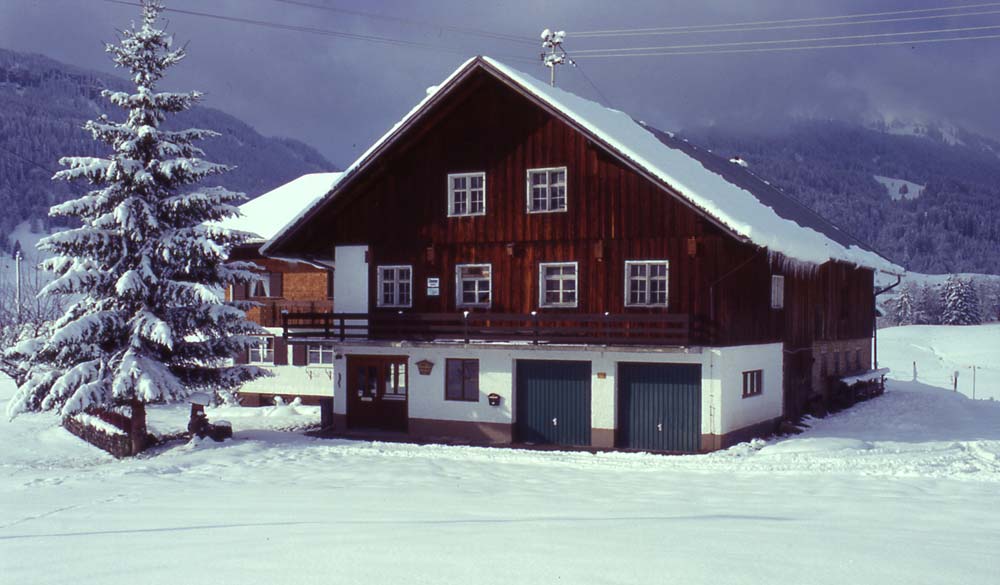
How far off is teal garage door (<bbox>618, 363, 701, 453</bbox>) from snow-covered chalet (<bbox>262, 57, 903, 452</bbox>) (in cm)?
5

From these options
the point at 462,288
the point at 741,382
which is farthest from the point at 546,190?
the point at 741,382

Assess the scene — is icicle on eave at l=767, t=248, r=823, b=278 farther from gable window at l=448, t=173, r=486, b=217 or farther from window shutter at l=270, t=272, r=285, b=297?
window shutter at l=270, t=272, r=285, b=297

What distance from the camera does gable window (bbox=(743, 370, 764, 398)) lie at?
2558cm

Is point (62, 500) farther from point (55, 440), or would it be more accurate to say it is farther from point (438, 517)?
point (55, 440)

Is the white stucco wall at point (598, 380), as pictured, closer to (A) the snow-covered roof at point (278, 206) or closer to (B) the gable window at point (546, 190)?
(B) the gable window at point (546, 190)

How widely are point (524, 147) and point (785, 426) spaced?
11209 mm

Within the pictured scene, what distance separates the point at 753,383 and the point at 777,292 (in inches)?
137

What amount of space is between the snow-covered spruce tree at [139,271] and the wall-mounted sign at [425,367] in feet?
15.7

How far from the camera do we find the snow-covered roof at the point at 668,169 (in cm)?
2356

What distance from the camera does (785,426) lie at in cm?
2738

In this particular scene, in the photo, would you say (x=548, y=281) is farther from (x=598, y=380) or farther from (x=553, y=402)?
(x=553, y=402)

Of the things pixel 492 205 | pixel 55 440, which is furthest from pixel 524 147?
pixel 55 440

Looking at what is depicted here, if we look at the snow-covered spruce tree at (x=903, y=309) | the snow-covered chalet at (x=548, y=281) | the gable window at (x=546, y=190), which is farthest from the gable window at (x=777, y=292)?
the snow-covered spruce tree at (x=903, y=309)

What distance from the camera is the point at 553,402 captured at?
25.9 m
